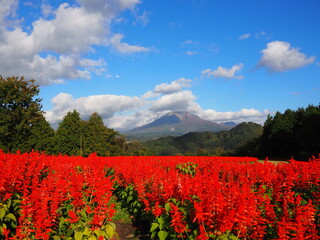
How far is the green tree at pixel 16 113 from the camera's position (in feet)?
120

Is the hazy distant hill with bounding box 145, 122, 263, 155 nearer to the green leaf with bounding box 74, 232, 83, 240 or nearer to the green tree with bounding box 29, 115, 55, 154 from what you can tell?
the green tree with bounding box 29, 115, 55, 154

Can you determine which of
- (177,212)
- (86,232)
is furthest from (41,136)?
(177,212)

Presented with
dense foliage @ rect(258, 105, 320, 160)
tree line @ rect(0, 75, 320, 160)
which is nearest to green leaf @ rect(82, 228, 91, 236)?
tree line @ rect(0, 75, 320, 160)

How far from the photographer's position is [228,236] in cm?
347

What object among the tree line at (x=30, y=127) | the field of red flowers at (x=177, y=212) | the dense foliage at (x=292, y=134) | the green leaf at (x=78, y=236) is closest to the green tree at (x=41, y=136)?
the tree line at (x=30, y=127)

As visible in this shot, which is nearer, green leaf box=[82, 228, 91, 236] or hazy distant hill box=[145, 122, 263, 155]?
green leaf box=[82, 228, 91, 236]

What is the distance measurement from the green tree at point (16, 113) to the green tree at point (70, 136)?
16.8 feet

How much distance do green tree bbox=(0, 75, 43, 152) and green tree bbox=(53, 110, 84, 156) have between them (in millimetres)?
5114

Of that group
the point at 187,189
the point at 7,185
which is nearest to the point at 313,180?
the point at 187,189

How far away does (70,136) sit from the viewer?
44.1m

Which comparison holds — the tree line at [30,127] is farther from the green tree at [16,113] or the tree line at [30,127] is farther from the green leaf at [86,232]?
the green leaf at [86,232]

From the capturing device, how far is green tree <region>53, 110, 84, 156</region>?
43.3 meters

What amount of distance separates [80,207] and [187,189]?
90.3 inches

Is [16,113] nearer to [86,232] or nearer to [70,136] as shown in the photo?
[70,136]
